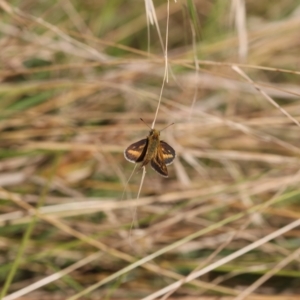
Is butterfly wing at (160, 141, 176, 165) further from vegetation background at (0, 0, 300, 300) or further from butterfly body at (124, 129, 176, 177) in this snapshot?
vegetation background at (0, 0, 300, 300)

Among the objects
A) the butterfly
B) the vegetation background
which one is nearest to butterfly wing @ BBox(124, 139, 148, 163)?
the butterfly

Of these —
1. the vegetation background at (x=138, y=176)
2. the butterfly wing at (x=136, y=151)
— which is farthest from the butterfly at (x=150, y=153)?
the vegetation background at (x=138, y=176)

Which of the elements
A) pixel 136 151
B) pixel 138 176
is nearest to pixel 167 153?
pixel 136 151

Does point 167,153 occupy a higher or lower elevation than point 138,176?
lower

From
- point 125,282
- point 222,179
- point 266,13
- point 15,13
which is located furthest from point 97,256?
point 266,13

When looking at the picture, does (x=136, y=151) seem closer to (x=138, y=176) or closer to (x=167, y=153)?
(x=167, y=153)

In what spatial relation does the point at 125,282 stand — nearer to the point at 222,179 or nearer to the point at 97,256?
the point at 97,256
